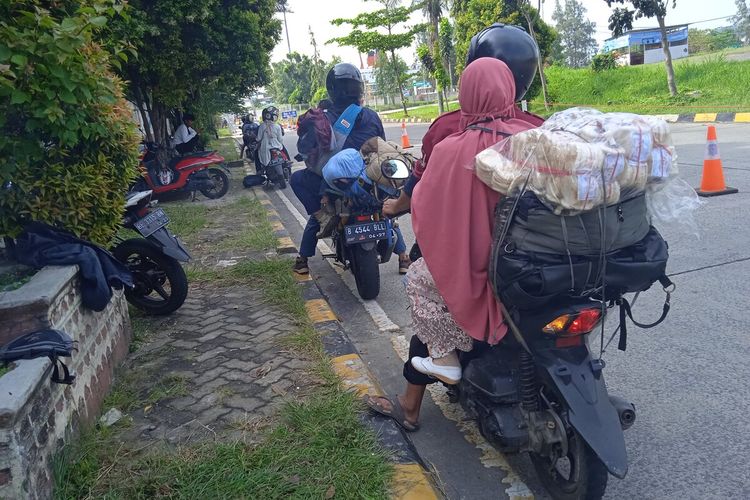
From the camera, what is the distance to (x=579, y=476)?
2238mm

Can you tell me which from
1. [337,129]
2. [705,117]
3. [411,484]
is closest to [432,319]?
[411,484]

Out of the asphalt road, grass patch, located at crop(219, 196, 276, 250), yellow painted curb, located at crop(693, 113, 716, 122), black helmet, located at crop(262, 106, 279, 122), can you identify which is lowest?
the asphalt road

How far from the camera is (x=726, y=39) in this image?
2207 inches

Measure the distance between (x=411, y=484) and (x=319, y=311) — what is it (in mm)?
2249

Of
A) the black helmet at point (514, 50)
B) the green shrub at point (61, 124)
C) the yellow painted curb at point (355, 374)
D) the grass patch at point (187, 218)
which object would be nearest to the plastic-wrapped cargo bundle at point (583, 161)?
the black helmet at point (514, 50)

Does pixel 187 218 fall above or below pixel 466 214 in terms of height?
below

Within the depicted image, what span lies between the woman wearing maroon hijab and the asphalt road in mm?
622

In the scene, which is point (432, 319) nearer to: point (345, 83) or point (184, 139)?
point (345, 83)

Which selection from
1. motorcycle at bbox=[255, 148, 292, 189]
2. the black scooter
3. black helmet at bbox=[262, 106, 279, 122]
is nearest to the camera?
the black scooter

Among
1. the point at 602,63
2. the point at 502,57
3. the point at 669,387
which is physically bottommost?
the point at 669,387

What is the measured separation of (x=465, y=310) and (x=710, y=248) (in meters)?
3.83

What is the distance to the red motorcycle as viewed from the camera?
35.4 feet

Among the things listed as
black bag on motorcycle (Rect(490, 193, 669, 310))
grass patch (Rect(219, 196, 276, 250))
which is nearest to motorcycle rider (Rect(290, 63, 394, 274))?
grass patch (Rect(219, 196, 276, 250))

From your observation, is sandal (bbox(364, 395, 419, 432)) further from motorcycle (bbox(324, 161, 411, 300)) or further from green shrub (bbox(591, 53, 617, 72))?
green shrub (bbox(591, 53, 617, 72))
